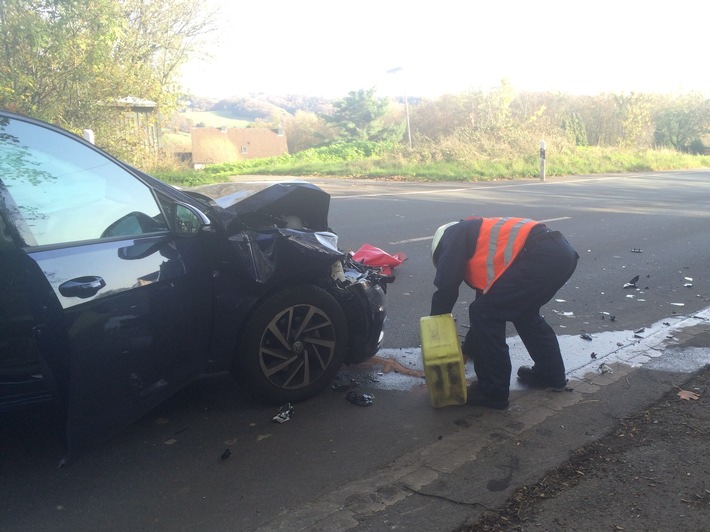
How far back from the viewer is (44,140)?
3.17m

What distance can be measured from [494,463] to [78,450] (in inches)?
80.8

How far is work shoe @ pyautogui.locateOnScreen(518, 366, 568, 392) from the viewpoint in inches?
176

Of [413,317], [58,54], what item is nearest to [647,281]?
[413,317]

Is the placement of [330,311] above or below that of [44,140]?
below

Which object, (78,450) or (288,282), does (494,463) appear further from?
(78,450)

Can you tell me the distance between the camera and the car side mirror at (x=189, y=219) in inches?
144

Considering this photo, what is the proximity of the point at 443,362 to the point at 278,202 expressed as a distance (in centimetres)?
158

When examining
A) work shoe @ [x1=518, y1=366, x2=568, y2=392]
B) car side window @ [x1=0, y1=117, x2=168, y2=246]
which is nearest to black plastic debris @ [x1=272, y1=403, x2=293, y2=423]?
car side window @ [x1=0, y1=117, x2=168, y2=246]

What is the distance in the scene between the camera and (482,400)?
4.18 meters

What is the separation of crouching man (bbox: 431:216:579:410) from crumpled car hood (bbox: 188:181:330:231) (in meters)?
1.05

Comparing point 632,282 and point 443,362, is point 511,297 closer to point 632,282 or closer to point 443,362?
point 443,362

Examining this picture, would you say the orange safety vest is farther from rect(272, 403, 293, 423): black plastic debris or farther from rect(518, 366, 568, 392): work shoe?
rect(272, 403, 293, 423): black plastic debris

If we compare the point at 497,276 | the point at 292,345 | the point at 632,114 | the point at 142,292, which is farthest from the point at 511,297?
the point at 632,114

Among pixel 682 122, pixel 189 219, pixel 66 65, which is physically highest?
pixel 66 65
